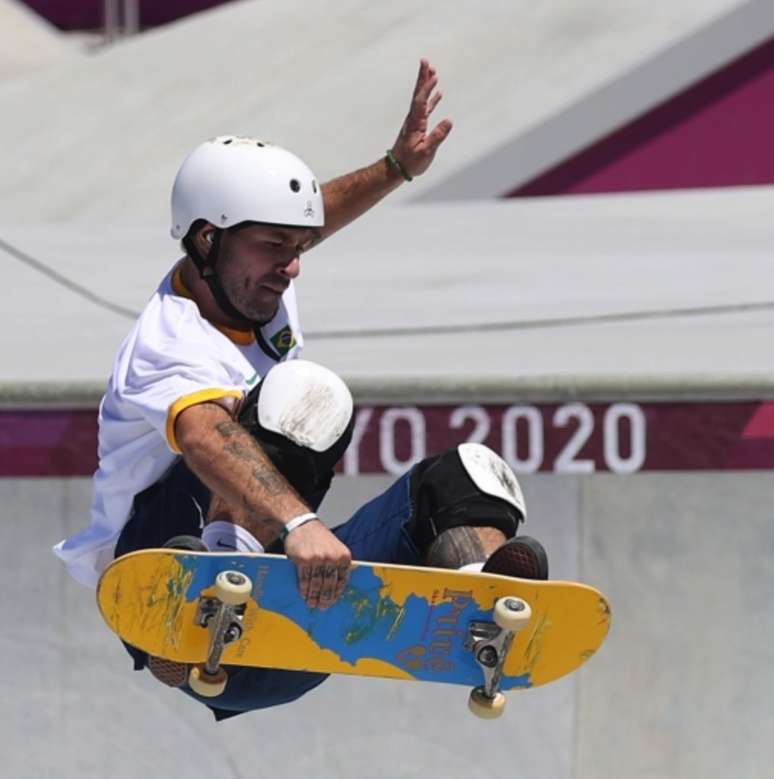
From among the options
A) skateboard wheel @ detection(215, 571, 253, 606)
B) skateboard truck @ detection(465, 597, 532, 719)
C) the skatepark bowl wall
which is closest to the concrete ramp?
the skatepark bowl wall

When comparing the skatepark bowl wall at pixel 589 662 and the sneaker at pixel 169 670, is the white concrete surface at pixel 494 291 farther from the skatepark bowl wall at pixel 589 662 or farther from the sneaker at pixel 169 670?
the sneaker at pixel 169 670

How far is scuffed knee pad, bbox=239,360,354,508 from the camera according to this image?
15.5 feet

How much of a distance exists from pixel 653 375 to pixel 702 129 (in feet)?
16.2

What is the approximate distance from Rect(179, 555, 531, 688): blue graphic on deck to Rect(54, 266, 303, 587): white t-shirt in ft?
1.14

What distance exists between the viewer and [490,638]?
16.0 feet

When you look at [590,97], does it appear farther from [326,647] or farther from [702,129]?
[326,647]

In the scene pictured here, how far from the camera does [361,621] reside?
495cm

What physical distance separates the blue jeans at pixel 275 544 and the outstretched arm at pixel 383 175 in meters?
0.85

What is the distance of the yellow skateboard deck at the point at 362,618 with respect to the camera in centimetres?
476

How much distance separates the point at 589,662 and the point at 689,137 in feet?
17.2

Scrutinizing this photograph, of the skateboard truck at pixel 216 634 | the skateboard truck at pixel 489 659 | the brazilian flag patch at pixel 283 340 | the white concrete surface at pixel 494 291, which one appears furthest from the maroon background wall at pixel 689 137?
the skateboard truck at pixel 216 634

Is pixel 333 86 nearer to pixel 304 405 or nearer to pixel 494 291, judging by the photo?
pixel 494 291

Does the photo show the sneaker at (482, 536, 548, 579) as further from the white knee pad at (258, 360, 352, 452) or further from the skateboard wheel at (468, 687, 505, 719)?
the white knee pad at (258, 360, 352, 452)

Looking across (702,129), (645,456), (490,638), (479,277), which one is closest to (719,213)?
(702,129)
